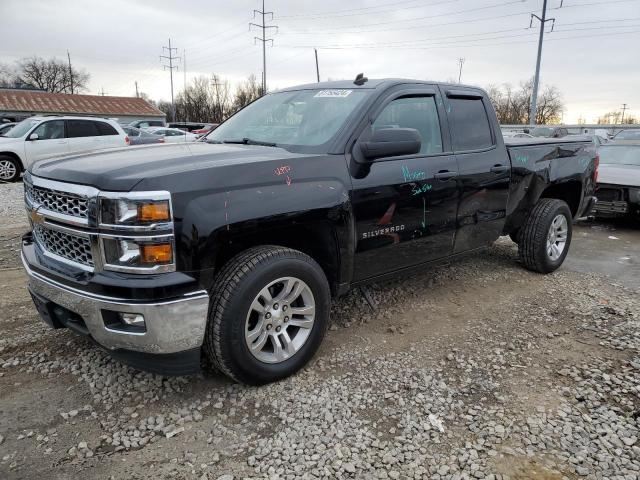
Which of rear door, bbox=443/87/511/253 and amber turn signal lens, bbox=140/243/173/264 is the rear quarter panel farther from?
amber turn signal lens, bbox=140/243/173/264

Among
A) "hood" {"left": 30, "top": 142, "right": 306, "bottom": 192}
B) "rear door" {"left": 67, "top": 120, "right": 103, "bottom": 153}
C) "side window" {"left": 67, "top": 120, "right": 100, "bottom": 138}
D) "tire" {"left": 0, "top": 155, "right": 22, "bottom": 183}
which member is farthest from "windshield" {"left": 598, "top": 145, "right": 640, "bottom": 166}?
"tire" {"left": 0, "top": 155, "right": 22, "bottom": 183}

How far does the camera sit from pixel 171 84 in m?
68.2

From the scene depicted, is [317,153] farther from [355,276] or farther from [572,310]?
[572,310]

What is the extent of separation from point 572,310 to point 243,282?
3.23 m

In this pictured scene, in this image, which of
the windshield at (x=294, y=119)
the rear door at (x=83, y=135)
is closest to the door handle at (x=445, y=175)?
the windshield at (x=294, y=119)

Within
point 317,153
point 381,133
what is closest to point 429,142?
point 381,133

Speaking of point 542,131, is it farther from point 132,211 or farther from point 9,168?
point 132,211

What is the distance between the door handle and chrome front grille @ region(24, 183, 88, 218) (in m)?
2.52

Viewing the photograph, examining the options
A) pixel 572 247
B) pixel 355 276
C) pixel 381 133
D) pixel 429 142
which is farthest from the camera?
pixel 572 247

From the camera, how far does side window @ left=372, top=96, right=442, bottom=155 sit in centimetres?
368

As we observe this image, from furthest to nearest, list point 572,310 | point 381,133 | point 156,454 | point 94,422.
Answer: point 572,310 → point 381,133 → point 94,422 → point 156,454

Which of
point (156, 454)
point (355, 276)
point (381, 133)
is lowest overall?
point (156, 454)

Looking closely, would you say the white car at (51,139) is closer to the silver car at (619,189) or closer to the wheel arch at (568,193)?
the wheel arch at (568,193)

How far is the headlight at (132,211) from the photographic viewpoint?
7.90ft
